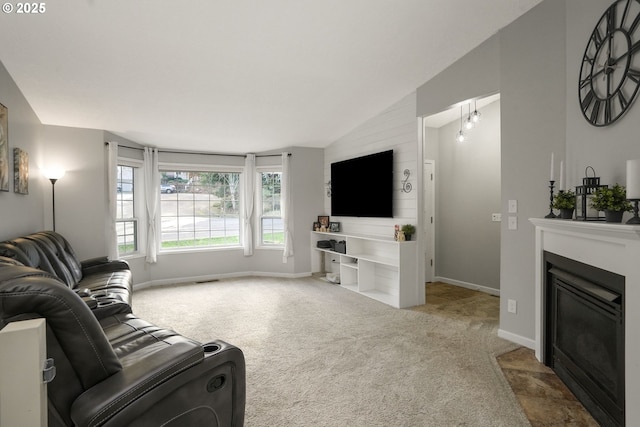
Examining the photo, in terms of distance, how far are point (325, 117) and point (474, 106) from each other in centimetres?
213

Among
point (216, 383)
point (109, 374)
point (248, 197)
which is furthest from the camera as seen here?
point (248, 197)

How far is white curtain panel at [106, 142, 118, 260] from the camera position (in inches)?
177

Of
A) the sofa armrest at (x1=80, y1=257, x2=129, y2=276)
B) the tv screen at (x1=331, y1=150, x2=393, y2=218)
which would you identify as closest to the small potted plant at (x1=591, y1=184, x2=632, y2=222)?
the tv screen at (x1=331, y1=150, x2=393, y2=218)

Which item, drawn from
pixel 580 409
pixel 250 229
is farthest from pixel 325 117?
pixel 580 409

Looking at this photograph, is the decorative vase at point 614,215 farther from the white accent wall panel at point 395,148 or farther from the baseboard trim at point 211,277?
the baseboard trim at point 211,277

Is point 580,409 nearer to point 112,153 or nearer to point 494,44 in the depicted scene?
point 494,44

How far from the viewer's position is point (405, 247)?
4.04 m

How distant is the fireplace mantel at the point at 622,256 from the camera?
60.9 inches

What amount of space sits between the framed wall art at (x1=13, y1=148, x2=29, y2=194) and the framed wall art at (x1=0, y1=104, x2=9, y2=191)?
0.84 ft

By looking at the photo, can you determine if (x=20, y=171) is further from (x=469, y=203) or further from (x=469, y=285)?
(x=469, y=285)

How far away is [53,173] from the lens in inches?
155

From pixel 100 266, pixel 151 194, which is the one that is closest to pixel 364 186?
pixel 151 194

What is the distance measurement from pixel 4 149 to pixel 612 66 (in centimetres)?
449

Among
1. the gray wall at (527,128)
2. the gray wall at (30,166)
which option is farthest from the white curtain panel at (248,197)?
the gray wall at (527,128)
